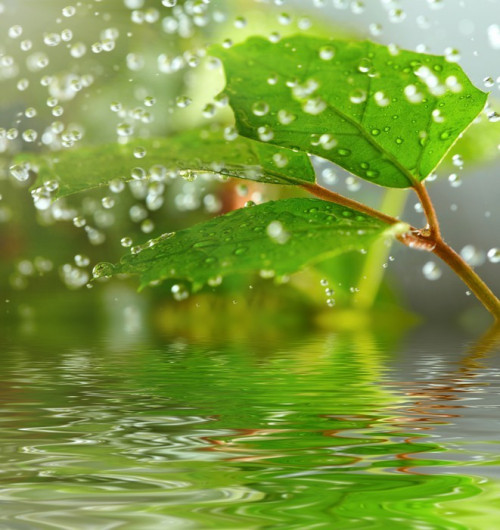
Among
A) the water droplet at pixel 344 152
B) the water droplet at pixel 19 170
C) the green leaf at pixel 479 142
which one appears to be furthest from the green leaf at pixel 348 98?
the green leaf at pixel 479 142

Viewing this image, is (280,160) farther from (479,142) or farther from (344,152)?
(479,142)

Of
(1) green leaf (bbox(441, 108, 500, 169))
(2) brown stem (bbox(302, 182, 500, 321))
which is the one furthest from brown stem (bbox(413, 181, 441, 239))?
(1) green leaf (bbox(441, 108, 500, 169))

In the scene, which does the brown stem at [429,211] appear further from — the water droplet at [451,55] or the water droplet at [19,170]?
the water droplet at [19,170]

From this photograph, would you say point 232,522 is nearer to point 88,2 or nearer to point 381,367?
point 381,367

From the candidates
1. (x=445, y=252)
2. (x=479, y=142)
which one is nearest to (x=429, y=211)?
(x=445, y=252)

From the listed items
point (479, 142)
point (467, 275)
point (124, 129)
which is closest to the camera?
point (467, 275)

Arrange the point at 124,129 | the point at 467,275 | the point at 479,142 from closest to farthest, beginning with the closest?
the point at 467,275
the point at 124,129
the point at 479,142
